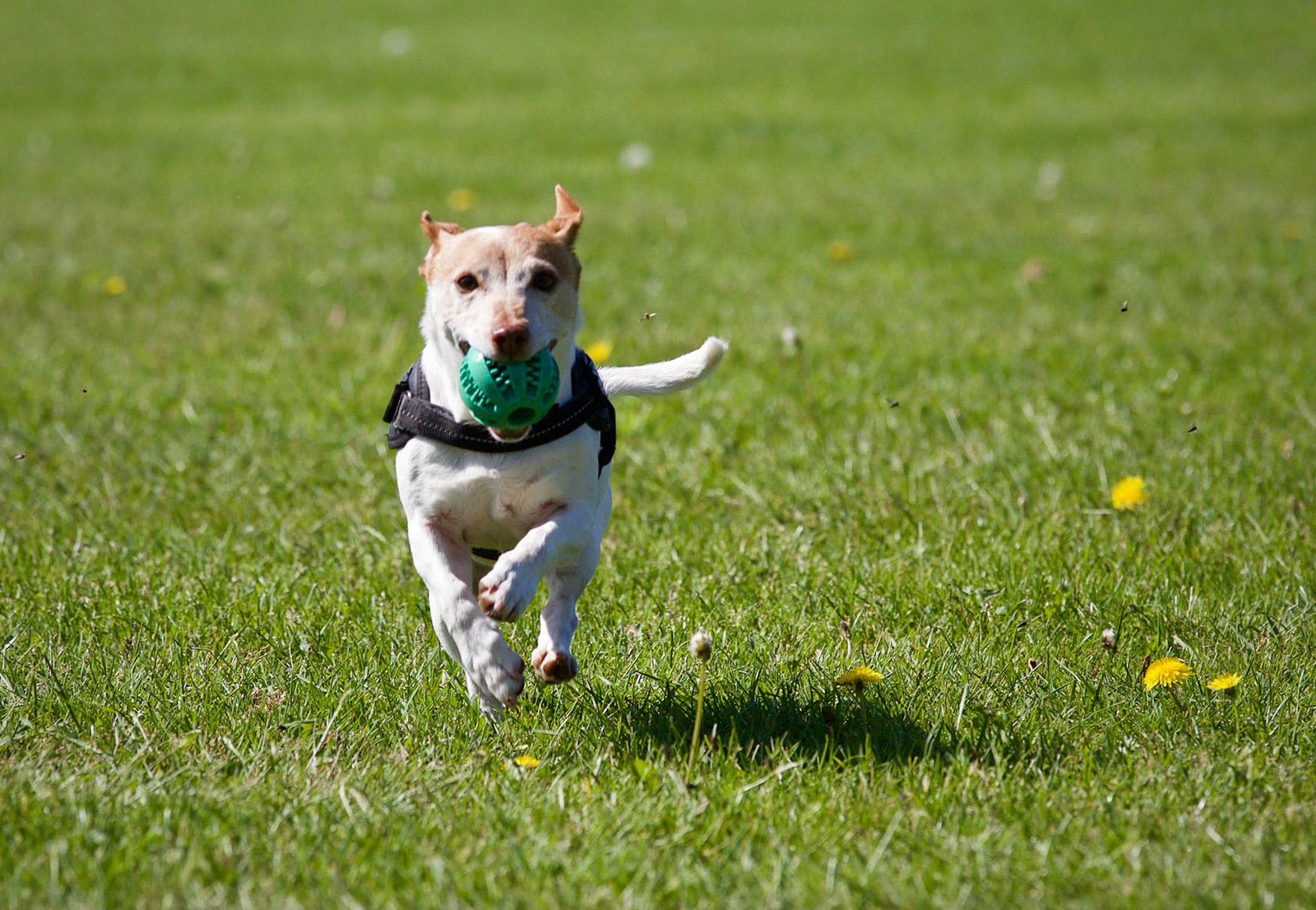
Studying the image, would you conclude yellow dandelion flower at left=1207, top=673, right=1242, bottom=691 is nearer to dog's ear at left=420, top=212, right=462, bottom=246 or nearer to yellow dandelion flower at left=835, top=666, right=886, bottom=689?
yellow dandelion flower at left=835, top=666, right=886, bottom=689

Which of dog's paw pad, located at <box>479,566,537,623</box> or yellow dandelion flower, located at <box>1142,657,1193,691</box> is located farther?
yellow dandelion flower, located at <box>1142,657,1193,691</box>

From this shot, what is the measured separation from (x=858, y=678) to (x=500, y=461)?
950 mm

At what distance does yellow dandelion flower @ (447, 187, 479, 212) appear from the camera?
28.4 feet

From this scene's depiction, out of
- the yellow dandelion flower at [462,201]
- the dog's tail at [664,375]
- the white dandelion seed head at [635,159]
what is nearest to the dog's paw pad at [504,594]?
the dog's tail at [664,375]

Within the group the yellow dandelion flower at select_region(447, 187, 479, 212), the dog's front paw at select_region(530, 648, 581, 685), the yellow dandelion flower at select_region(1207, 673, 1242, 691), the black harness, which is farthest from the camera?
the yellow dandelion flower at select_region(447, 187, 479, 212)

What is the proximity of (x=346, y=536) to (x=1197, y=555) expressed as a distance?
250 cm

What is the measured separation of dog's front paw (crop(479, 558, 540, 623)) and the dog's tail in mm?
751

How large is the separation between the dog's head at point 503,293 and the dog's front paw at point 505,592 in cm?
43

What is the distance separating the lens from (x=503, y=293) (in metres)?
2.67

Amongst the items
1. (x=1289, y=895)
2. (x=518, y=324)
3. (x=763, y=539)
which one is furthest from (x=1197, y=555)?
(x=518, y=324)

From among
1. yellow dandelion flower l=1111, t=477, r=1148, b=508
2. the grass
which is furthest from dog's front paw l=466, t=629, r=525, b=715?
yellow dandelion flower l=1111, t=477, r=1148, b=508

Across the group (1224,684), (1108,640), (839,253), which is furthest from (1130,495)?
(839,253)

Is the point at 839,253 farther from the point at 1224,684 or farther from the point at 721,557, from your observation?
the point at 1224,684

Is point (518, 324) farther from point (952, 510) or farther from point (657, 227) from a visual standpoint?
point (657, 227)
